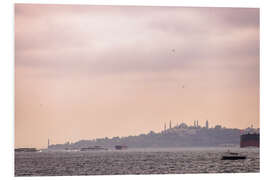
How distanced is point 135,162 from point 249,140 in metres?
1.86

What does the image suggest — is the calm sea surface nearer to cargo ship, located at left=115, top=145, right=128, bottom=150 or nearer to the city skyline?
cargo ship, located at left=115, top=145, right=128, bottom=150

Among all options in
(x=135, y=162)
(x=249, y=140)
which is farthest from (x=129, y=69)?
(x=249, y=140)

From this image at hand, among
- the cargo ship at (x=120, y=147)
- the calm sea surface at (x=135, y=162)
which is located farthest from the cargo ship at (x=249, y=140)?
the cargo ship at (x=120, y=147)

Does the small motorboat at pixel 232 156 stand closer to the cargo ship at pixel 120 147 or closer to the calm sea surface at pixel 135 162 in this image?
the calm sea surface at pixel 135 162

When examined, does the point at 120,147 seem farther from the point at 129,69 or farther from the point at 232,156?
the point at 232,156

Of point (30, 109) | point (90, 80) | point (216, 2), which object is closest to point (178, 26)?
point (216, 2)

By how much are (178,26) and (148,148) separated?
2.02 meters

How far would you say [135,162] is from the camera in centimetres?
1271

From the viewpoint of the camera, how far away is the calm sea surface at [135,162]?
12.1 metres

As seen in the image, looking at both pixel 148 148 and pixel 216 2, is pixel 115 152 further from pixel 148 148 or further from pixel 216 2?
pixel 216 2

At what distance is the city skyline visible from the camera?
40.0 ft

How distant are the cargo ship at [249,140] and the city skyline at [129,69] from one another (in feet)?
0.59
